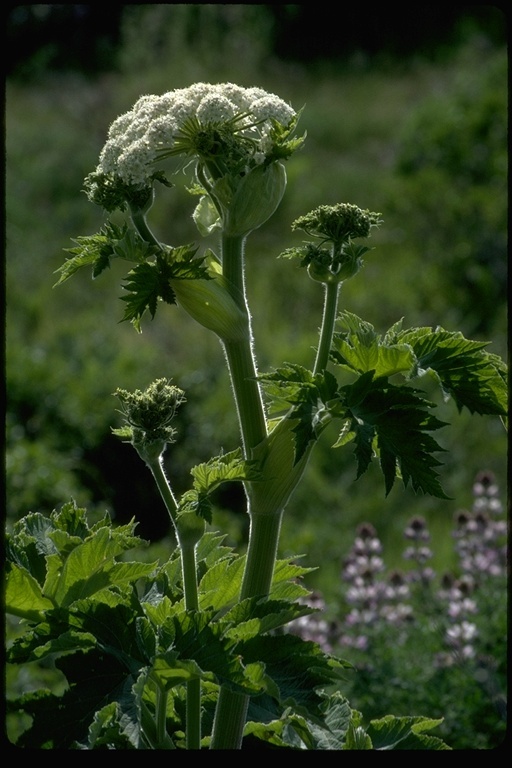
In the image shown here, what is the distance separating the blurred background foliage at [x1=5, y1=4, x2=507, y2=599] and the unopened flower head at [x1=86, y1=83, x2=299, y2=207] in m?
3.25

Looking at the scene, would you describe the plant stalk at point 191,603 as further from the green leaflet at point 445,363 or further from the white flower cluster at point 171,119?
the white flower cluster at point 171,119

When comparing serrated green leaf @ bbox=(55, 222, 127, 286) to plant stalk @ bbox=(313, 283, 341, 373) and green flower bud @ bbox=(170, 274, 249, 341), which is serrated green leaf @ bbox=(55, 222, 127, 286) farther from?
plant stalk @ bbox=(313, 283, 341, 373)

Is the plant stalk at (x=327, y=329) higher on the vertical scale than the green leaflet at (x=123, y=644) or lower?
higher

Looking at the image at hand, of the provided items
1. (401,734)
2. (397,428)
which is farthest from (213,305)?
(401,734)

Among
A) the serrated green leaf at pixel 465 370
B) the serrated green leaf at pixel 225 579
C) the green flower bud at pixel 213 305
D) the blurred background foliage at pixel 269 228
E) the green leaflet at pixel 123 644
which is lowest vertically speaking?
the green leaflet at pixel 123 644

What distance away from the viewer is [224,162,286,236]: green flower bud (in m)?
1.95

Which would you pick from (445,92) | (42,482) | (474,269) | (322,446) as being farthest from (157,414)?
(445,92)

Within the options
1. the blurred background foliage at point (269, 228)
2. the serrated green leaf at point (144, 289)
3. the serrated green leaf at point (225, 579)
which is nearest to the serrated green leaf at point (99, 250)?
the serrated green leaf at point (144, 289)

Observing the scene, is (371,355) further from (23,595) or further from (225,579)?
(23,595)

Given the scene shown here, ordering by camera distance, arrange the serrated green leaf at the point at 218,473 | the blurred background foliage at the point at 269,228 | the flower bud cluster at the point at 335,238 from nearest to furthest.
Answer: the serrated green leaf at the point at 218,473 → the flower bud cluster at the point at 335,238 → the blurred background foliage at the point at 269,228

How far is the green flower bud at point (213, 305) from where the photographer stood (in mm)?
1956

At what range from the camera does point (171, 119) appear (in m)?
1.89

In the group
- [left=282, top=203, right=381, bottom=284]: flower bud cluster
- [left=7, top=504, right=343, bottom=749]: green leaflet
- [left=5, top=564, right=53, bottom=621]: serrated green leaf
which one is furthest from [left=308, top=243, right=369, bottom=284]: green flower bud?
[left=5, top=564, right=53, bottom=621]: serrated green leaf

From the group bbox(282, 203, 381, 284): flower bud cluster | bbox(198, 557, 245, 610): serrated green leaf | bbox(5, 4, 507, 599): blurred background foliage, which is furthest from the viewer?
bbox(5, 4, 507, 599): blurred background foliage
